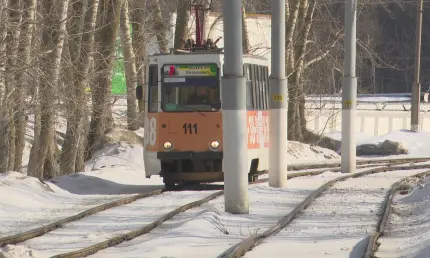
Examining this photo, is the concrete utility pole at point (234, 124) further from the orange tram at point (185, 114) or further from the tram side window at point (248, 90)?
the tram side window at point (248, 90)

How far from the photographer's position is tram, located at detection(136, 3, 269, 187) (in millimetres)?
20969

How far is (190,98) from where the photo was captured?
21.1 m

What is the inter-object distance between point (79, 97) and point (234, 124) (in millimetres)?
9872

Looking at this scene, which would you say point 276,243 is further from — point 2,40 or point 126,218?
point 2,40

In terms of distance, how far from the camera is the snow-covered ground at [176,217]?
40.3 feet

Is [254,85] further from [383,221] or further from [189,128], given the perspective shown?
[383,221]

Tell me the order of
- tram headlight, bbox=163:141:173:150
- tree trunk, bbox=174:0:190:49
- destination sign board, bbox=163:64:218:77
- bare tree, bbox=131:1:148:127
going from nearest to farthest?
destination sign board, bbox=163:64:218:77
tram headlight, bbox=163:141:173:150
tree trunk, bbox=174:0:190:49
bare tree, bbox=131:1:148:127

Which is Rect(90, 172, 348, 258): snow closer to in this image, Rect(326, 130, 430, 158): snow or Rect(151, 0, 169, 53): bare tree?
Rect(151, 0, 169, 53): bare tree

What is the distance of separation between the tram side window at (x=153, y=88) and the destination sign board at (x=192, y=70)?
31 cm

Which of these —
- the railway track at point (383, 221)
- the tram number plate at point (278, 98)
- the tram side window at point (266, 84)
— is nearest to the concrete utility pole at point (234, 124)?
the railway track at point (383, 221)

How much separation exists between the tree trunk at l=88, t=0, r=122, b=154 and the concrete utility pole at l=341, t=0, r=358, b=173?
621 cm

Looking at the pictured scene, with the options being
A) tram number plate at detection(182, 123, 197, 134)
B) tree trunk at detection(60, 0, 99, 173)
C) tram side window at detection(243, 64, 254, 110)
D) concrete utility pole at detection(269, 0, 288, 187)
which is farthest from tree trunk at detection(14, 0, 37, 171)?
concrete utility pole at detection(269, 0, 288, 187)

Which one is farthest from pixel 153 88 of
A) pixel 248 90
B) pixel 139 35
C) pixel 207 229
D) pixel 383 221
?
pixel 139 35

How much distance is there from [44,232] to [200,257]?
10.3 ft
